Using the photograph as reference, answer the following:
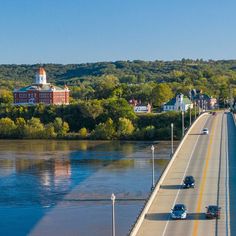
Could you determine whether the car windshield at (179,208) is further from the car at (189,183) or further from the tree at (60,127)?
the tree at (60,127)

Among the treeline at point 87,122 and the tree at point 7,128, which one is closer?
Answer: the treeline at point 87,122

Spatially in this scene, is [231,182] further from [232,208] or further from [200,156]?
[200,156]

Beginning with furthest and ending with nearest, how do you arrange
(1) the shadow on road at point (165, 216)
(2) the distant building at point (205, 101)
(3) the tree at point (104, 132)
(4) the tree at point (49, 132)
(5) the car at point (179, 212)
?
(2) the distant building at point (205, 101), (4) the tree at point (49, 132), (3) the tree at point (104, 132), (1) the shadow on road at point (165, 216), (5) the car at point (179, 212)

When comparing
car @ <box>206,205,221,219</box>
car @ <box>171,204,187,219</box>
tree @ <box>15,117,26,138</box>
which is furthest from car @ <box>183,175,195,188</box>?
tree @ <box>15,117,26,138</box>

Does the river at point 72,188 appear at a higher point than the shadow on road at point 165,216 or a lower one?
lower

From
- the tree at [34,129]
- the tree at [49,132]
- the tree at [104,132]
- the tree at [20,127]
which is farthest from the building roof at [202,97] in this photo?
the tree at [20,127]

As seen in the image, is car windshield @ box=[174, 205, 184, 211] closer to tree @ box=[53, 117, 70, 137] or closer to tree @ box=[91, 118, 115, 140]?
tree @ box=[91, 118, 115, 140]

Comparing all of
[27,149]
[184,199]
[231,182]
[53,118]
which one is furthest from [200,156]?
[53,118]
